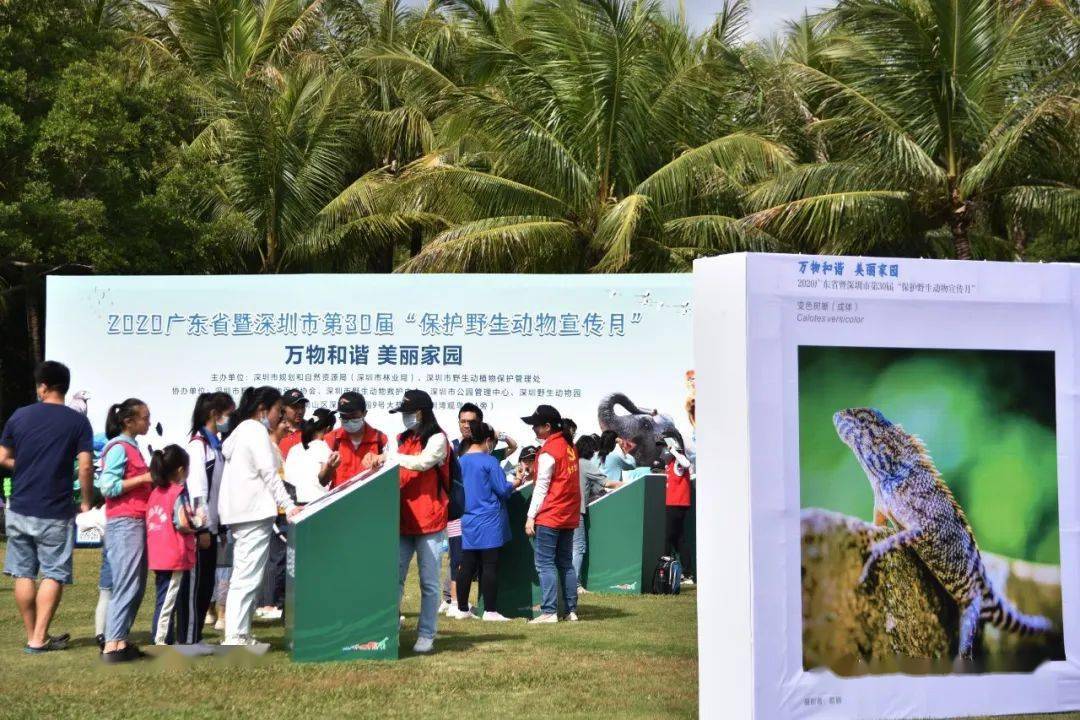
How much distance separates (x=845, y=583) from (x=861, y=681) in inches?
18.7

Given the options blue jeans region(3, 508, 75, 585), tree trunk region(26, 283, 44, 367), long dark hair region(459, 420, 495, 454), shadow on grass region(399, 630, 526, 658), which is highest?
tree trunk region(26, 283, 44, 367)

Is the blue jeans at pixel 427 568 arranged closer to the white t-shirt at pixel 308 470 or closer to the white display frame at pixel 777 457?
the white t-shirt at pixel 308 470

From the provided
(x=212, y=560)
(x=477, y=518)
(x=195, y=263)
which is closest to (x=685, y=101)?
(x=195, y=263)

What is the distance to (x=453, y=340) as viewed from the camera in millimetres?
16656

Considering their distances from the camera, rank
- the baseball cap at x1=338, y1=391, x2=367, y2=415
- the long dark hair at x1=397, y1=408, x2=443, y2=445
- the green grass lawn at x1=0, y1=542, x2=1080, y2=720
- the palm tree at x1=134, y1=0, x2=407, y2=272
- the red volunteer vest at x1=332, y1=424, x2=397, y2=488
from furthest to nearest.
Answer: the palm tree at x1=134, y1=0, x2=407, y2=272, the red volunteer vest at x1=332, y1=424, x2=397, y2=488, the baseball cap at x1=338, y1=391, x2=367, y2=415, the long dark hair at x1=397, y1=408, x2=443, y2=445, the green grass lawn at x1=0, y1=542, x2=1080, y2=720

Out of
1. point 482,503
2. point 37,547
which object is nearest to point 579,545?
point 482,503

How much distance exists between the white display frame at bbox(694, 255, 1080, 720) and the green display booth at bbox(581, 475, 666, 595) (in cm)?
684

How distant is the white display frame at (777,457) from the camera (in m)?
6.63

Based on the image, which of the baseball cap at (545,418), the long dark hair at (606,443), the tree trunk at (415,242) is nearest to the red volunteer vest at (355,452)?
the baseball cap at (545,418)

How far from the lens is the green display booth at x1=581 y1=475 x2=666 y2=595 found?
45.6 feet

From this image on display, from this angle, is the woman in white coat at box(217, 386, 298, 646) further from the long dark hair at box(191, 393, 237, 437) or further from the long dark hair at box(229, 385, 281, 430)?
the long dark hair at box(191, 393, 237, 437)

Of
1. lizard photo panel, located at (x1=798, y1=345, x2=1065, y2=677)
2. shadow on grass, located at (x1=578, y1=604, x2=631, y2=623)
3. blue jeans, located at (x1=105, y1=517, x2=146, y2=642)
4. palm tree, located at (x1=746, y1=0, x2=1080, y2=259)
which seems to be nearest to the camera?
lizard photo panel, located at (x1=798, y1=345, x2=1065, y2=677)

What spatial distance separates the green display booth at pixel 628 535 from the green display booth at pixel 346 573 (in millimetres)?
4703

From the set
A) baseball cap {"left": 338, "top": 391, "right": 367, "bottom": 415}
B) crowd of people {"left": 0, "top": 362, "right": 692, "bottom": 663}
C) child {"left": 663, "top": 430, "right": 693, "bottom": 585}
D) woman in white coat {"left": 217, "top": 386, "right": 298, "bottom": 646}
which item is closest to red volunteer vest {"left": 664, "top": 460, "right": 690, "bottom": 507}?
child {"left": 663, "top": 430, "right": 693, "bottom": 585}
